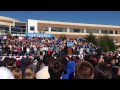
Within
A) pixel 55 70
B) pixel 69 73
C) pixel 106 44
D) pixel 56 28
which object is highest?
pixel 56 28

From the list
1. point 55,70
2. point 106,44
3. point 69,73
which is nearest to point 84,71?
point 55,70

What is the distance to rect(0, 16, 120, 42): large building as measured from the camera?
212 ft

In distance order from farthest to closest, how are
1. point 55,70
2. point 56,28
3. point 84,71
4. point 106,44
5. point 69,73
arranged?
point 56,28
point 106,44
point 69,73
point 55,70
point 84,71

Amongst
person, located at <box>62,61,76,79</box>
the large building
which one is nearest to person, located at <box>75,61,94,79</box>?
person, located at <box>62,61,76,79</box>

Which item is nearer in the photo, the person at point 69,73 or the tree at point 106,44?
the person at point 69,73

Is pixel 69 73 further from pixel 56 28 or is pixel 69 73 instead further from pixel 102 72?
pixel 56 28

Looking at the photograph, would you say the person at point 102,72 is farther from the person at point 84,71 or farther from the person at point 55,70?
the person at point 55,70

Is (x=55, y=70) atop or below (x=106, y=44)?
below

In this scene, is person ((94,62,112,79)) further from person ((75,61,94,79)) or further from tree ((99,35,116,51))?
tree ((99,35,116,51))

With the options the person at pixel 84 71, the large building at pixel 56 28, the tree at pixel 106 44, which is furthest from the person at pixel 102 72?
the tree at pixel 106 44

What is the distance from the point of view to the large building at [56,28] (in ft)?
212

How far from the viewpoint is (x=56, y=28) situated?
237 ft
